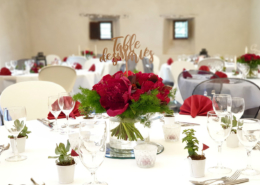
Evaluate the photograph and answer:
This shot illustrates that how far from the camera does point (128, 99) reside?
1168 mm

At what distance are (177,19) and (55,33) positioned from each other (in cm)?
376

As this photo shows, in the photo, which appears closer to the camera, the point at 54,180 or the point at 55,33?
the point at 54,180

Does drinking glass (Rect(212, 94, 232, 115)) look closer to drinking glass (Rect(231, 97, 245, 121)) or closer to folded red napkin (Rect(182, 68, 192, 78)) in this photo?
drinking glass (Rect(231, 97, 245, 121))

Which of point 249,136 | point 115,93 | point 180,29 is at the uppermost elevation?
point 180,29

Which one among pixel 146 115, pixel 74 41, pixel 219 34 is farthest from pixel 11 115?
pixel 219 34

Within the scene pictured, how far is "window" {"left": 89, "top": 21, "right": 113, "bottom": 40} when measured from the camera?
384 inches

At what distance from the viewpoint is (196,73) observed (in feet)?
10.3

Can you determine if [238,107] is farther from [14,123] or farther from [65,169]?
[14,123]

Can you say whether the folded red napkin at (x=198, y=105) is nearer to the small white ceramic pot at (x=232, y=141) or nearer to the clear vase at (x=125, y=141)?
the small white ceramic pot at (x=232, y=141)

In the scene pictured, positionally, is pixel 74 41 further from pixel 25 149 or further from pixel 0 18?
pixel 25 149

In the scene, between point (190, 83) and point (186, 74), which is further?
point (186, 74)

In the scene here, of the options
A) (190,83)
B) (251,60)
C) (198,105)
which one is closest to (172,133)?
(198,105)

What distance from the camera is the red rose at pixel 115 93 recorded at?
116cm

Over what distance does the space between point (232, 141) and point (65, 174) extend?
674mm
